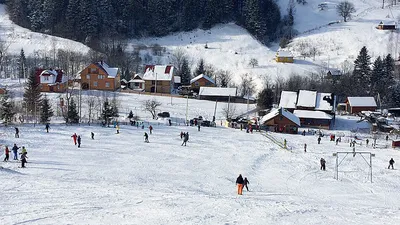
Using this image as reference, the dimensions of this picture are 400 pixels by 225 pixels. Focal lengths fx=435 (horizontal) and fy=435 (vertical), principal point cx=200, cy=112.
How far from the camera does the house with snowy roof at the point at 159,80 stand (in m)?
69.4

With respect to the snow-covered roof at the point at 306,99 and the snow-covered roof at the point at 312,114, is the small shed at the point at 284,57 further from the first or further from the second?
the snow-covered roof at the point at 312,114

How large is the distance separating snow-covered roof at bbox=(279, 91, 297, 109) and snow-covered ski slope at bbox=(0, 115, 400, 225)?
2017cm

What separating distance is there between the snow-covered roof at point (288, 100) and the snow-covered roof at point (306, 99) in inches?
28.5

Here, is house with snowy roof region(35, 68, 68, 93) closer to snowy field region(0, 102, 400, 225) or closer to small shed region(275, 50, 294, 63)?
snowy field region(0, 102, 400, 225)

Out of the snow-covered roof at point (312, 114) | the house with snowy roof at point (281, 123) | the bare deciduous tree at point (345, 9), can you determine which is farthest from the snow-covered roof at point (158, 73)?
the bare deciduous tree at point (345, 9)

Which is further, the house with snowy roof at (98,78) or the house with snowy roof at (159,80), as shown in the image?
the house with snowy roof at (159,80)

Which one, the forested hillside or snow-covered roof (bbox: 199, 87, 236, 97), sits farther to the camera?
the forested hillside

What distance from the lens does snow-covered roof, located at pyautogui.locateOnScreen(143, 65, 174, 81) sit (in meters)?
69.4

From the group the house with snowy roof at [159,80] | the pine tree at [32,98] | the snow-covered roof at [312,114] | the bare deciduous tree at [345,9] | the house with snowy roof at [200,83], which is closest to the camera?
the pine tree at [32,98]

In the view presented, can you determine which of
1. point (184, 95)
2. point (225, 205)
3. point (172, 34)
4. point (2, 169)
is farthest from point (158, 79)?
point (225, 205)

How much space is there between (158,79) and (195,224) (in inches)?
2153

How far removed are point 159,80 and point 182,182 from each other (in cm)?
4723

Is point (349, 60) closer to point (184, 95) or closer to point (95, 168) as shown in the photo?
point (184, 95)

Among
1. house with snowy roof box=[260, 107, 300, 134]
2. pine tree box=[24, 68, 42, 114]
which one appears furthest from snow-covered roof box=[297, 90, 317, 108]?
pine tree box=[24, 68, 42, 114]
